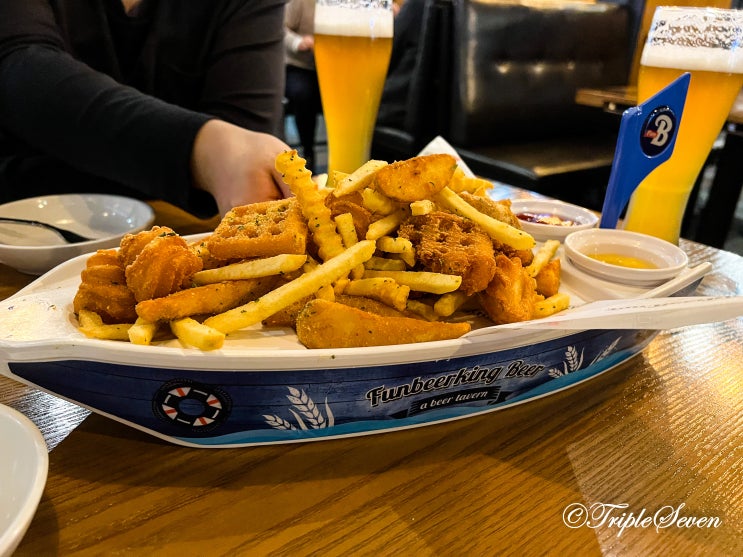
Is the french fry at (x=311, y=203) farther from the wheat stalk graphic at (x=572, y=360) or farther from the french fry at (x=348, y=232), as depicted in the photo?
the wheat stalk graphic at (x=572, y=360)

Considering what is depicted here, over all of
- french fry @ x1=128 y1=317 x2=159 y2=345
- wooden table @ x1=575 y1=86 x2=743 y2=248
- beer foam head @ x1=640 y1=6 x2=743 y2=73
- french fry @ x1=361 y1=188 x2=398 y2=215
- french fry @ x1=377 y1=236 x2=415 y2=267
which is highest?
beer foam head @ x1=640 y1=6 x2=743 y2=73

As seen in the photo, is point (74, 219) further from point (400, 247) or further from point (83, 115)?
point (400, 247)

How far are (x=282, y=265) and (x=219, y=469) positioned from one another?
0.97ft

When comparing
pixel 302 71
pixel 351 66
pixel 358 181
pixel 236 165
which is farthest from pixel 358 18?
pixel 302 71

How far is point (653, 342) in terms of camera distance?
1116 mm

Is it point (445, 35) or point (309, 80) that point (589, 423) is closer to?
point (445, 35)

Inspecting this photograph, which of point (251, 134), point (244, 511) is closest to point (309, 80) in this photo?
point (251, 134)

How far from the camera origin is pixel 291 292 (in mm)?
795

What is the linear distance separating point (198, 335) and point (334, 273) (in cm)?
22

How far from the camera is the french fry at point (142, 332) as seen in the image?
0.71 metres

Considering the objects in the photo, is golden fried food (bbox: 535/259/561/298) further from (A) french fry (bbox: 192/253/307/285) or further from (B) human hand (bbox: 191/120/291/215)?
(B) human hand (bbox: 191/120/291/215)

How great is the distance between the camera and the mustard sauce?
1127 mm

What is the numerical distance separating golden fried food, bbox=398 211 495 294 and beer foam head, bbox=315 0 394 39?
2.65ft

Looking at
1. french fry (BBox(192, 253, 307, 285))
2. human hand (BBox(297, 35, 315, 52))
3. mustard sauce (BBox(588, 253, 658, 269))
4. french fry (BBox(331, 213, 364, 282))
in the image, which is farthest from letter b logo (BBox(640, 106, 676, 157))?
human hand (BBox(297, 35, 315, 52))
